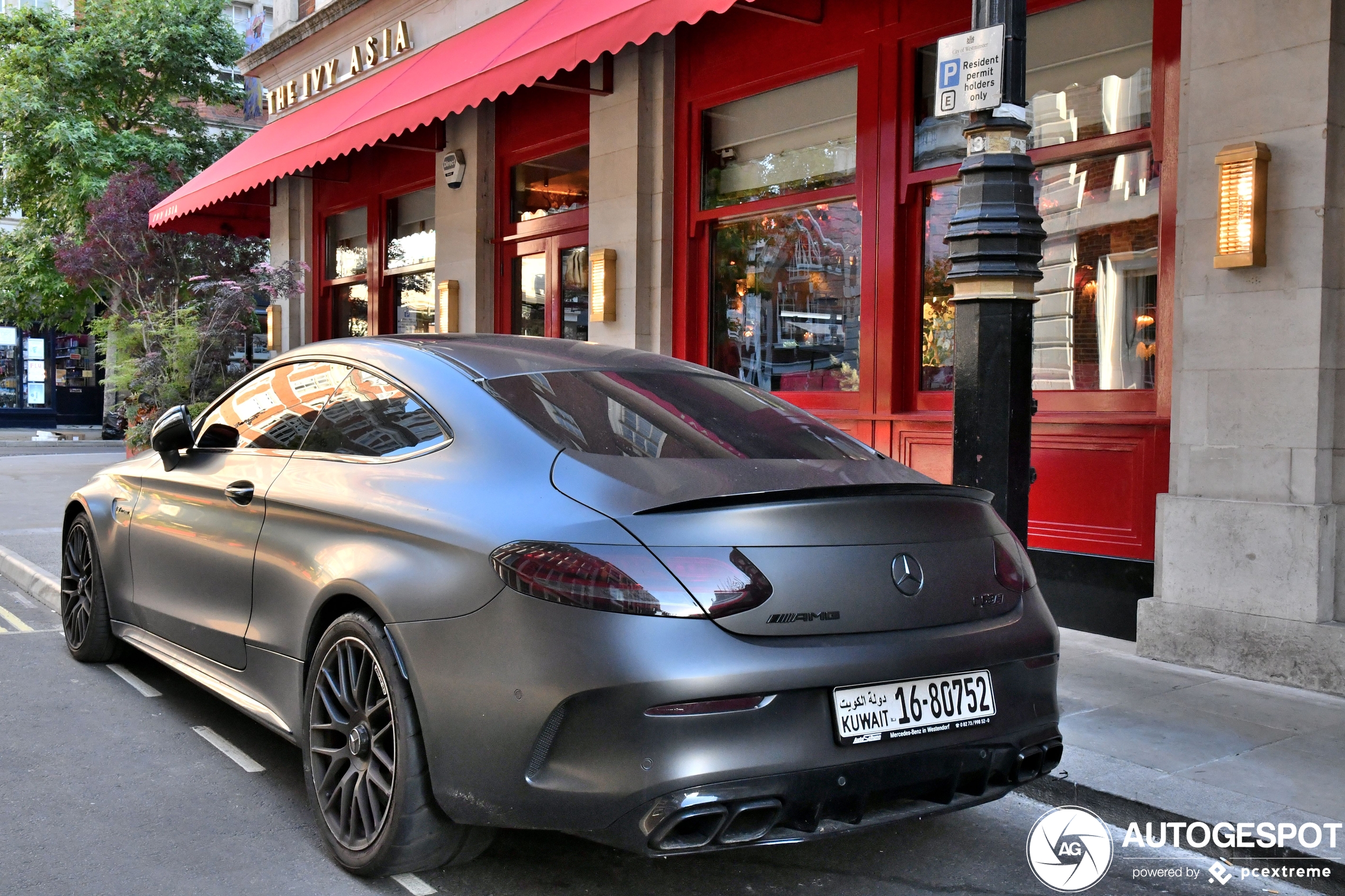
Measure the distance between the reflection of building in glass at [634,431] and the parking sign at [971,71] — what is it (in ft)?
6.82

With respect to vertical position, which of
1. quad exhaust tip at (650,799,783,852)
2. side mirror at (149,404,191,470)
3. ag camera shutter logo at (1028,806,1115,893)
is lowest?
ag camera shutter logo at (1028,806,1115,893)

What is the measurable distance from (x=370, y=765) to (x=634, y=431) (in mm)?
1162

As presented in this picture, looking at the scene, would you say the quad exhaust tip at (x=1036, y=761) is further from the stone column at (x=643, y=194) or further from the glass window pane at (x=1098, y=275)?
the stone column at (x=643, y=194)

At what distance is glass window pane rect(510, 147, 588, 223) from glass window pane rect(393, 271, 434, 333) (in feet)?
6.20

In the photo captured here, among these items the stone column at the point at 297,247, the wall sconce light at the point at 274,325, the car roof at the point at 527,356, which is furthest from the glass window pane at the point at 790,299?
the wall sconce light at the point at 274,325

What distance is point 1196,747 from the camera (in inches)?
176

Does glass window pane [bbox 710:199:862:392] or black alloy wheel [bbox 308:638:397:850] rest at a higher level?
glass window pane [bbox 710:199:862:392]

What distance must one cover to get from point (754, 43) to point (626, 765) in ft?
24.9

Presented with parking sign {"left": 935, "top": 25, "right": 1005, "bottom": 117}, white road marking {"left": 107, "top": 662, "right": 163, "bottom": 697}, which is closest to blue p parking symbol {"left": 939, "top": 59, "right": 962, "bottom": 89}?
parking sign {"left": 935, "top": 25, "right": 1005, "bottom": 117}

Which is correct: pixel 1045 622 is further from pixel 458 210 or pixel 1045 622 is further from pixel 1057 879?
Answer: pixel 458 210

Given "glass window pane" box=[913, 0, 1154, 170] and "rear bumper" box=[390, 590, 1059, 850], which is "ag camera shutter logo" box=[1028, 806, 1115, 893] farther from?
"glass window pane" box=[913, 0, 1154, 170]

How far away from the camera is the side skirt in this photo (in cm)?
377

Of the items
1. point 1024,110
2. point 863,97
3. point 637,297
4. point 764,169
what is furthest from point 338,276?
point 1024,110

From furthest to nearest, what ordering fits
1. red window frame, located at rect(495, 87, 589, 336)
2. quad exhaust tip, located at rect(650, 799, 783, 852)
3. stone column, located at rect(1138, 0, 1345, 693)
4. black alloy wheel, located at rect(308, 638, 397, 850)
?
red window frame, located at rect(495, 87, 589, 336)
stone column, located at rect(1138, 0, 1345, 693)
black alloy wheel, located at rect(308, 638, 397, 850)
quad exhaust tip, located at rect(650, 799, 783, 852)
